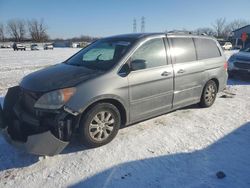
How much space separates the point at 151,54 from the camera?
4.62m

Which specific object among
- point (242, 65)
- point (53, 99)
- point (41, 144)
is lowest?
point (41, 144)

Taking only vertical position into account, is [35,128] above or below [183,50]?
below

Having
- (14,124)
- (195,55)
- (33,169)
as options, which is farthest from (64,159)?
(195,55)

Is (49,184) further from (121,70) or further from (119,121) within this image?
(121,70)

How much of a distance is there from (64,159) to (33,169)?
1.47 ft

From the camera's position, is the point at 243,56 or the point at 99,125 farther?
the point at 243,56

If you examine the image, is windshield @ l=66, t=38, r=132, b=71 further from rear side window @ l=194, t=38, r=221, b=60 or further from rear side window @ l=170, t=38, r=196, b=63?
rear side window @ l=194, t=38, r=221, b=60

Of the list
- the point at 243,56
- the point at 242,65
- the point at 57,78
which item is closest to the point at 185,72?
the point at 57,78

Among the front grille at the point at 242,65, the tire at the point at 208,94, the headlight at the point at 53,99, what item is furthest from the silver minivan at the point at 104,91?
the front grille at the point at 242,65

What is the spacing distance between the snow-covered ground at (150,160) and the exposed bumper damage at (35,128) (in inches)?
13.3

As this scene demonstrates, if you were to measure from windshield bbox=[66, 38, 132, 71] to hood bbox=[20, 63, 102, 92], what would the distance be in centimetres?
25

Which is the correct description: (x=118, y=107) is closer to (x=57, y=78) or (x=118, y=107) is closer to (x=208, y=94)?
(x=57, y=78)

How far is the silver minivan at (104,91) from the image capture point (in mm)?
3578

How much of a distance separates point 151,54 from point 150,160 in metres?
1.94
